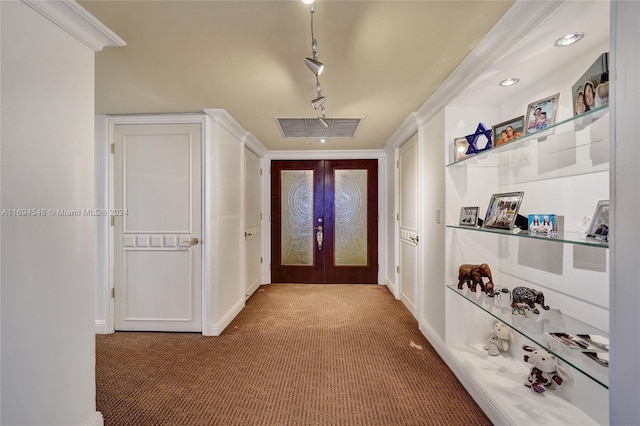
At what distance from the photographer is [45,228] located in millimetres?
1291

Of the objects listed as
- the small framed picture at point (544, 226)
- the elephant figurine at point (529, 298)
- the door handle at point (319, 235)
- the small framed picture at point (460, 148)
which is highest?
the small framed picture at point (460, 148)

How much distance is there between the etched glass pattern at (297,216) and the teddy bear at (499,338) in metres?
2.97

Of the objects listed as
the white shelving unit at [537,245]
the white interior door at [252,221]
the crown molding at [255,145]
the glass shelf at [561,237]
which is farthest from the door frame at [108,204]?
the glass shelf at [561,237]

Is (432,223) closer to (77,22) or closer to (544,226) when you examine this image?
(544,226)

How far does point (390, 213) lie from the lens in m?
4.48

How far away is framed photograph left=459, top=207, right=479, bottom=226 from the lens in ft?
6.93

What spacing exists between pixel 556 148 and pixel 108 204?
3807 millimetres

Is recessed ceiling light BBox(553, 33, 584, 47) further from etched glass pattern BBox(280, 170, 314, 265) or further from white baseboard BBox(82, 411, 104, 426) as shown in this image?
etched glass pattern BBox(280, 170, 314, 265)

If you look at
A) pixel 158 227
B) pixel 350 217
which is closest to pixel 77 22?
pixel 158 227

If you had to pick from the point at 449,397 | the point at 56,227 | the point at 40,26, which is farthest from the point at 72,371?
the point at 449,397

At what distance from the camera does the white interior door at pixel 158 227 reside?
291 cm

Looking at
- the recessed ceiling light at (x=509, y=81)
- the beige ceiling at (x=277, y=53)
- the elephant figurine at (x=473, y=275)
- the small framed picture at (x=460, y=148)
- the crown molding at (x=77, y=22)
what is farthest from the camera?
the small framed picture at (x=460, y=148)

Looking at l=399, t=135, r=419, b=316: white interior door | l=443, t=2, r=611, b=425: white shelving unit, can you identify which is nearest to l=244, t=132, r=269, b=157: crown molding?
l=399, t=135, r=419, b=316: white interior door

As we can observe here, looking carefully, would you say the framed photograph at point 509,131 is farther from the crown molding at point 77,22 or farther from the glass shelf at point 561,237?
the crown molding at point 77,22
